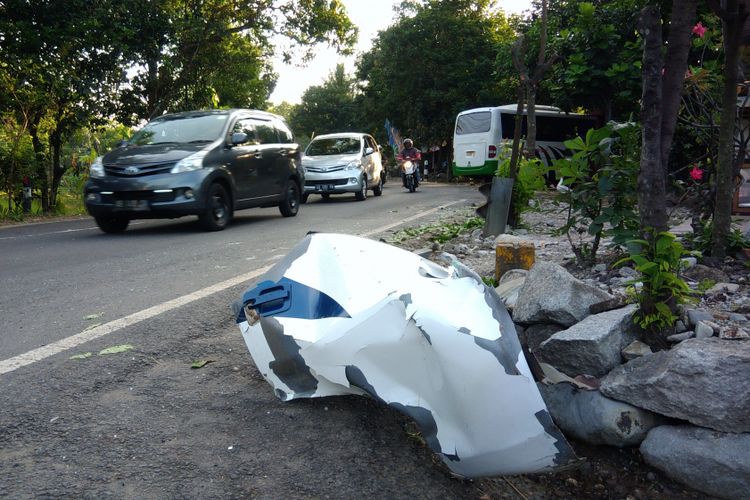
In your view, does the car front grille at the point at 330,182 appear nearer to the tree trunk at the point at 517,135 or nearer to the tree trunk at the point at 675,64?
the tree trunk at the point at 517,135

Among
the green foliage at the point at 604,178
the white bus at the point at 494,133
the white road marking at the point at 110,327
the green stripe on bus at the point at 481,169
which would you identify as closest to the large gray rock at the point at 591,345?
the green foliage at the point at 604,178

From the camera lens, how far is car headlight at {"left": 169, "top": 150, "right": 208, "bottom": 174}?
8617 millimetres

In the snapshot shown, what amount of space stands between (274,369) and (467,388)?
98 centimetres

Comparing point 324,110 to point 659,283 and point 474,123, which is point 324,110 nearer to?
point 474,123

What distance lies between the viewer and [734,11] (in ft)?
14.0

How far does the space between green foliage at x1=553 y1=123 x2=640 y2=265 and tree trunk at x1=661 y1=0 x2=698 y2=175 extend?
2.09ft

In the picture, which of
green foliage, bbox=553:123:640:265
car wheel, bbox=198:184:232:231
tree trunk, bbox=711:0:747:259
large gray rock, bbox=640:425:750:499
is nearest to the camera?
large gray rock, bbox=640:425:750:499

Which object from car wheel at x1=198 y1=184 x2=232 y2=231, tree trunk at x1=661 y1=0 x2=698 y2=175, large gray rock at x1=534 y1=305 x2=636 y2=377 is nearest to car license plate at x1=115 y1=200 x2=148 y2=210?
car wheel at x1=198 y1=184 x2=232 y2=231

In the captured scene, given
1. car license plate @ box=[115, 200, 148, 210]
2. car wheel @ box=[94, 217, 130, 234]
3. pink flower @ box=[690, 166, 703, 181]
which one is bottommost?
car wheel @ box=[94, 217, 130, 234]

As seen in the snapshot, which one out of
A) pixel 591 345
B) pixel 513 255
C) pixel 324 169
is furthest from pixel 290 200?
pixel 591 345

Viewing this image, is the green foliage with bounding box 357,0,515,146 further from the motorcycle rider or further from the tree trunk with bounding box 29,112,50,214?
the tree trunk with bounding box 29,112,50,214

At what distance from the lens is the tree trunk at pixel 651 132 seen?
2.92 m

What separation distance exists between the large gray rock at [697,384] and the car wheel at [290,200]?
9.12 meters

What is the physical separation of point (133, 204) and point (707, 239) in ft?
22.4
